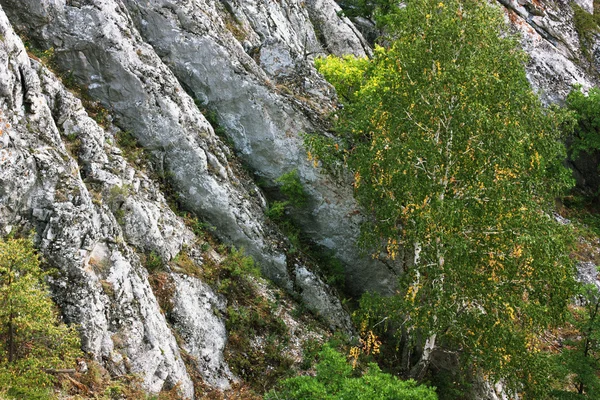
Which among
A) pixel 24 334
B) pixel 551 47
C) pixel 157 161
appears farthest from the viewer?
pixel 551 47

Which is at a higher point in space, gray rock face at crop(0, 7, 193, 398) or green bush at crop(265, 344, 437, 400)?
green bush at crop(265, 344, 437, 400)

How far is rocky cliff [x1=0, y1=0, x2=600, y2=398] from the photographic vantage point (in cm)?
964

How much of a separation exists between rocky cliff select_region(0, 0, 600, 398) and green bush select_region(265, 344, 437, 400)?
2.42 meters

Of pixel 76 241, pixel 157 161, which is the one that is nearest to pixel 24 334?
pixel 76 241

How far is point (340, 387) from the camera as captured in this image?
32.0 feet

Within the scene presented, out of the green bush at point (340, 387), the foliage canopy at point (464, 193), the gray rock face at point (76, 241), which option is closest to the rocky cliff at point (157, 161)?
the gray rock face at point (76, 241)

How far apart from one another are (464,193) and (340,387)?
6.43 m

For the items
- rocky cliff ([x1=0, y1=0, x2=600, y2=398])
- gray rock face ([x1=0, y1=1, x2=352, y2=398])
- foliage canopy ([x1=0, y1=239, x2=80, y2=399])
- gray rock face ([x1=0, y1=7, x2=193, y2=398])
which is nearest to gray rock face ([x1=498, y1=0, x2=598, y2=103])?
rocky cliff ([x1=0, y1=0, x2=600, y2=398])

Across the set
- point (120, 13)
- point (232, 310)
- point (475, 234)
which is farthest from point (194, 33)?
point (475, 234)

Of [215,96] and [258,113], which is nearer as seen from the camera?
[258,113]

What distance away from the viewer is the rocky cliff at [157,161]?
380 inches

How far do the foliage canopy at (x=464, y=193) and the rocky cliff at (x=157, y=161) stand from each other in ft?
6.67

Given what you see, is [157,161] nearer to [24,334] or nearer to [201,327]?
[201,327]

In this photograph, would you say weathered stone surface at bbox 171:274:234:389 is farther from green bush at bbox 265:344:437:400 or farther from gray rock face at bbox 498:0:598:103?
gray rock face at bbox 498:0:598:103
